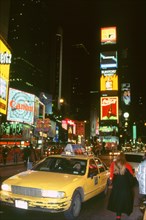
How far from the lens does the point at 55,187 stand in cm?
721

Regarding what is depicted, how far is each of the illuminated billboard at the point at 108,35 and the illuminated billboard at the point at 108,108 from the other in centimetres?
2251

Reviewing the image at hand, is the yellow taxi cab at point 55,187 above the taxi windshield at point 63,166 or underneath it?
underneath

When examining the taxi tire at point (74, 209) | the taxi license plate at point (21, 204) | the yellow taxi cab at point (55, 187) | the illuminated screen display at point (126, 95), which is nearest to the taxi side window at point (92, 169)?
the yellow taxi cab at point (55, 187)

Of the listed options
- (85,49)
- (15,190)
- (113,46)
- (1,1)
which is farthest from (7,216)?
(85,49)

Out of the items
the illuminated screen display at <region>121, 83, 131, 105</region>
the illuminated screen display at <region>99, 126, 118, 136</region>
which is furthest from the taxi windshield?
the illuminated screen display at <region>121, 83, 131, 105</region>

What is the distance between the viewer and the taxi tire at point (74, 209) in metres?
7.38

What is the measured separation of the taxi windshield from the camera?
885cm

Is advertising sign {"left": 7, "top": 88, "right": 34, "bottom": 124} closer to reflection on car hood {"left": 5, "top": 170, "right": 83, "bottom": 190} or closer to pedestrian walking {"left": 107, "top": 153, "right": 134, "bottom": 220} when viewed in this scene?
reflection on car hood {"left": 5, "top": 170, "right": 83, "bottom": 190}

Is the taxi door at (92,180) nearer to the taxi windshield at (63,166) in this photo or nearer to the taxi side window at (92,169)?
the taxi side window at (92,169)

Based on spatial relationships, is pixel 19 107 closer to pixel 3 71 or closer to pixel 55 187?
pixel 3 71

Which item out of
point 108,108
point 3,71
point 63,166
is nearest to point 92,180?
point 63,166

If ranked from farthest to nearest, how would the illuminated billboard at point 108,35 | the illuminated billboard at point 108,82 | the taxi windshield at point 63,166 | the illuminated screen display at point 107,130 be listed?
the illuminated billboard at point 108,35 < the illuminated screen display at point 107,130 < the illuminated billboard at point 108,82 < the taxi windshield at point 63,166

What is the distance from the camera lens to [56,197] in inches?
280

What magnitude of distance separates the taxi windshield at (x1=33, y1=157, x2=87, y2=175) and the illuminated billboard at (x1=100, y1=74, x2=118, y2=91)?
3391 inches
